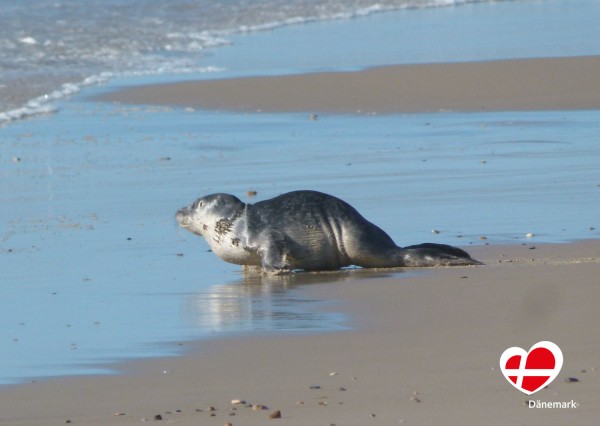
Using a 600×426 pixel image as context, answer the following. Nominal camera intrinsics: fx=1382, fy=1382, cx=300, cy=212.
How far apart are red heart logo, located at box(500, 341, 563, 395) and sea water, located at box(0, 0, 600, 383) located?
1.08 m

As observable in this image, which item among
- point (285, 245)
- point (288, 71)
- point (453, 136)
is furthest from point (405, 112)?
point (285, 245)

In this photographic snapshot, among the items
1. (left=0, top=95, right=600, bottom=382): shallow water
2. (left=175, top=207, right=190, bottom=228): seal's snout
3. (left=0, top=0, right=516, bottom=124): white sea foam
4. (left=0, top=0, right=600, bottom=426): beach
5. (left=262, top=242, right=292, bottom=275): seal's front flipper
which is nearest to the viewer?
(left=0, top=0, right=600, bottom=426): beach

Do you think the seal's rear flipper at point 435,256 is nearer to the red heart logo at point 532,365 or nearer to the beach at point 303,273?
the beach at point 303,273

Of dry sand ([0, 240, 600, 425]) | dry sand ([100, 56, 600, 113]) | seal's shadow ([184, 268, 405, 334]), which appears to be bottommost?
dry sand ([0, 240, 600, 425])

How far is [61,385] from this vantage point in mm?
5453

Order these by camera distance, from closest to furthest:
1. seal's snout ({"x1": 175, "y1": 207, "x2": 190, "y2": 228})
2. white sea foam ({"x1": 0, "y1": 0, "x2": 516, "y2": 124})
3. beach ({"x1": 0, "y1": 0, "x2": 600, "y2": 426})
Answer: beach ({"x1": 0, "y1": 0, "x2": 600, "y2": 426}) < seal's snout ({"x1": 175, "y1": 207, "x2": 190, "y2": 228}) < white sea foam ({"x1": 0, "y1": 0, "x2": 516, "y2": 124})

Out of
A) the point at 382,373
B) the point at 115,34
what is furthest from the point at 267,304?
the point at 115,34

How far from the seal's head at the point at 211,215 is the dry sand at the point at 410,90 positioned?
7.60 metres

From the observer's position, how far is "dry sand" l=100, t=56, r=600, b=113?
646 inches

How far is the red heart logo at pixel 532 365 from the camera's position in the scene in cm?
495

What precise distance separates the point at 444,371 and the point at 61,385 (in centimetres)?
151

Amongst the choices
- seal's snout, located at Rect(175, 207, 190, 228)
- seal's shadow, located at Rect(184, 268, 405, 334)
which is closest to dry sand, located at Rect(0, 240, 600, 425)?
seal's shadow, located at Rect(184, 268, 405, 334)

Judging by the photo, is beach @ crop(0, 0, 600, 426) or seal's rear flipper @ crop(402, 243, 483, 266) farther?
seal's rear flipper @ crop(402, 243, 483, 266)

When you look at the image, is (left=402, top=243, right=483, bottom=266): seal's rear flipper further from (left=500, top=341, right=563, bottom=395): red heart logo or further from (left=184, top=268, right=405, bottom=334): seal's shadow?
(left=500, top=341, right=563, bottom=395): red heart logo
